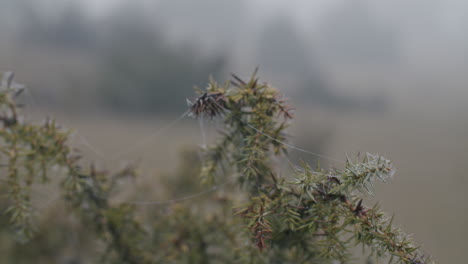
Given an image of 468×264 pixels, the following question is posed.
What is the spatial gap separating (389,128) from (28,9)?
1655 inches

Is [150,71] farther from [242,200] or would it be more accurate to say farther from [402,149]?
[242,200]

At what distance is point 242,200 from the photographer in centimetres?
124

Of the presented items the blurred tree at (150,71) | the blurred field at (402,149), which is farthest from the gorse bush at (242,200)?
the blurred tree at (150,71)

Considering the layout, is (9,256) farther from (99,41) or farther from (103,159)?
(99,41)

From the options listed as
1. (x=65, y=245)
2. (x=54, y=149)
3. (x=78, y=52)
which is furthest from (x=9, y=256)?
(x=78, y=52)

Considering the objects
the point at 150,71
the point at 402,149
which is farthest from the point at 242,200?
the point at 150,71

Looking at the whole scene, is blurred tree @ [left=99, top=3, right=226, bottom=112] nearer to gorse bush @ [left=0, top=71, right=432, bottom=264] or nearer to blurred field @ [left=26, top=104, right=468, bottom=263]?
blurred field @ [left=26, top=104, right=468, bottom=263]

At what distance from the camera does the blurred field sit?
557 inches

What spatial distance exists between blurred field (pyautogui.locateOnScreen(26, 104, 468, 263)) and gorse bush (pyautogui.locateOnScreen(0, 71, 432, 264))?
8.64m

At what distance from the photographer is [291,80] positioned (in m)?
33.2

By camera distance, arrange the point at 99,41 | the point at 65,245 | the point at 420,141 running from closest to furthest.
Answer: the point at 65,245, the point at 420,141, the point at 99,41

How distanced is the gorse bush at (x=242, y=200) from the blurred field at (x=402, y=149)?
8.64 metres

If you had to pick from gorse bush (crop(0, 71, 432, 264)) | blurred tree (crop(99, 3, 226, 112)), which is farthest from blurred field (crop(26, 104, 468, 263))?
gorse bush (crop(0, 71, 432, 264))

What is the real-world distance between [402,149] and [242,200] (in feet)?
76.8
